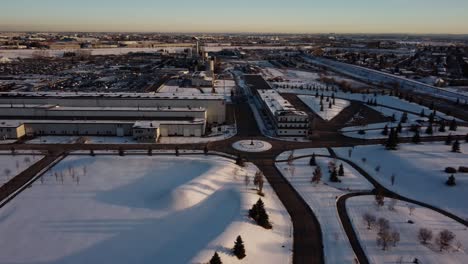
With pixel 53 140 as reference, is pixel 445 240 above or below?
below

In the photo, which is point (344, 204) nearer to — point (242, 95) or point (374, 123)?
point (374, 123)

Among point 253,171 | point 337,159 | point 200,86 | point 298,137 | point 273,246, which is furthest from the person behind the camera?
point 200,86

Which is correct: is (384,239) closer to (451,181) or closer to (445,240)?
(445,240)

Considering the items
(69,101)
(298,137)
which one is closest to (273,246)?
(298,137)

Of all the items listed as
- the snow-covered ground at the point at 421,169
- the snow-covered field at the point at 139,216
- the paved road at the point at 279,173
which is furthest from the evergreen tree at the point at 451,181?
the snow-covered field at the point at 139,216

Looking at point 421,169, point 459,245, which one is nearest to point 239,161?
point 421,169

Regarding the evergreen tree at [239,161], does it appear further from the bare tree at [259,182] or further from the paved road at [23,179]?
the paved road at [23,179]
